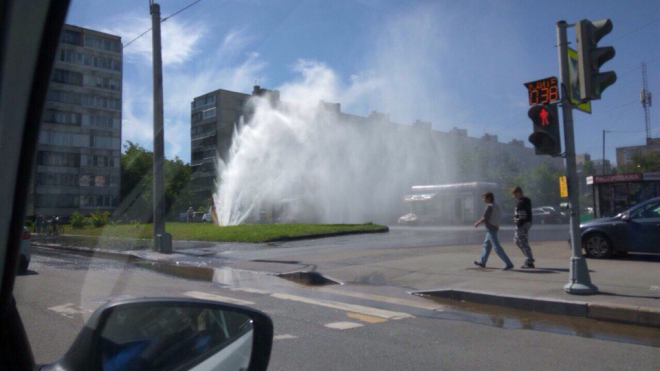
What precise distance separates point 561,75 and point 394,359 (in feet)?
19.6

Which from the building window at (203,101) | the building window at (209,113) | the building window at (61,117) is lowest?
the building window at (61,117)

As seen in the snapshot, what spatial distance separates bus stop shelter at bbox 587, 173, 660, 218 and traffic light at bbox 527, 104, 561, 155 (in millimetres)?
13361

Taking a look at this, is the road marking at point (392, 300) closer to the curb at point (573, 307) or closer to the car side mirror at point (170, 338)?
the curb at point (573, 307)

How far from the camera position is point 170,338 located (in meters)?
1.96

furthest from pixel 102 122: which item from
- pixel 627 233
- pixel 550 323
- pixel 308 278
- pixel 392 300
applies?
pixel 627 233

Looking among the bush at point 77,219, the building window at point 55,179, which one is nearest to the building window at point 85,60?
the building window at point 55,179

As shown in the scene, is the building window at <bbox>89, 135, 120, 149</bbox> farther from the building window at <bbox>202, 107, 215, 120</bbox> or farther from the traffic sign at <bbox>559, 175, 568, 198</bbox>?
the building window at <bbox>202, 107, 215, 120</bbox>

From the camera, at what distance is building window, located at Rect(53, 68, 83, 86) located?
2.16 m

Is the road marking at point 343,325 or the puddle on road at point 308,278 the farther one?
the puddle on road at point 308,278

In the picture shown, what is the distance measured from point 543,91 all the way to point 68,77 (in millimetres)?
8233

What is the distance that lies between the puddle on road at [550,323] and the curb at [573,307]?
0.10 m

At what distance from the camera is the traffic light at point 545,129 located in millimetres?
8484

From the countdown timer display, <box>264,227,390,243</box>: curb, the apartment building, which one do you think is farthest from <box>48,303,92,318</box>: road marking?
<box>264,227,390,243</box>: curb

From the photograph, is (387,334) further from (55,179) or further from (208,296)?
(55,179)
